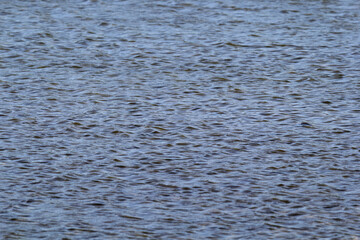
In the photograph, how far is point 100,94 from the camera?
10141mm

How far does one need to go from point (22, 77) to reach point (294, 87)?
3786 millimetres

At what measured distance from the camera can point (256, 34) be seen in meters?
12.9

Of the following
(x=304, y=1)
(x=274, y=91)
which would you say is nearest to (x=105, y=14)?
(x=304, y=1)

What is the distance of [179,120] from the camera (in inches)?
365

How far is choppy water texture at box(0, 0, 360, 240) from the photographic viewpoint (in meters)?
6.77

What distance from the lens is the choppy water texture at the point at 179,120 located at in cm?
677

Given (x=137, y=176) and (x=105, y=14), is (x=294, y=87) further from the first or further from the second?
(x=105, y=14)

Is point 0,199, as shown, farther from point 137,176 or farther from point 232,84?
point 232,84

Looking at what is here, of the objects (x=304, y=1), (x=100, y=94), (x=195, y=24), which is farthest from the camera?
(x=304, y=1)

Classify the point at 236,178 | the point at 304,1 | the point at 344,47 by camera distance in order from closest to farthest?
the point at 236,178, the point at 344,47, the point at 304,1

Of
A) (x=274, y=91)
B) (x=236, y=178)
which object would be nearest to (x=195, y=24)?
(x=274, y=91)

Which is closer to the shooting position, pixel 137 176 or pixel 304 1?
pixel 137 176

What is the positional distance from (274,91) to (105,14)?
4.88 m

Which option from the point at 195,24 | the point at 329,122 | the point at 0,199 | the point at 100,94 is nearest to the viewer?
the point at 0,199
